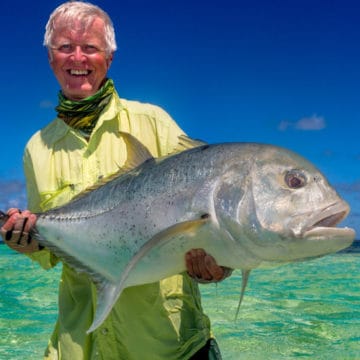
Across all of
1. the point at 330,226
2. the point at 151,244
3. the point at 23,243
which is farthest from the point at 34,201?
the point at 330,226

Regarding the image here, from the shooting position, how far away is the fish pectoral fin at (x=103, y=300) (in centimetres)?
256

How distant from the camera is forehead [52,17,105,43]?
126 inches

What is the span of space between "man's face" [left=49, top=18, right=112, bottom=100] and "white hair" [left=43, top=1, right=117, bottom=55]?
0.03m

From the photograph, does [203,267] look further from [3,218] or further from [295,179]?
[3,218]

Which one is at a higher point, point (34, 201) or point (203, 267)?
point (34, 201)

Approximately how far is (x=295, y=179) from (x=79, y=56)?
1508 mm

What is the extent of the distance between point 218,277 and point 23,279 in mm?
11764

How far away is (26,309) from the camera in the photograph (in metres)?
9.09

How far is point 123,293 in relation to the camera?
9.73 ft

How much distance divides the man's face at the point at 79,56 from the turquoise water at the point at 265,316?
3.85 meters

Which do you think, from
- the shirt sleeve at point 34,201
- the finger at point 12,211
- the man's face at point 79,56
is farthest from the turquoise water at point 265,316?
the man's face at point 79,56

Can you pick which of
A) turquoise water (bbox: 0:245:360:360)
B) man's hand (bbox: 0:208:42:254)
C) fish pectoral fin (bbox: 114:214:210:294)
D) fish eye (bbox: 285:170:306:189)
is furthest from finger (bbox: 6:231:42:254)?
turquoise water (bbox: 0:245:360:360)

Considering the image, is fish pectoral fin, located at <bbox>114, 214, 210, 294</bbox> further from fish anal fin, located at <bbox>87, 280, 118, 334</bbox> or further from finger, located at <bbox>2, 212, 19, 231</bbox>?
finger, located at <bbox>2, 212, 19, 231</bbox>

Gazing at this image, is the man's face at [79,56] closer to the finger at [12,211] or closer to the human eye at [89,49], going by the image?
the human eye at [89,49]
